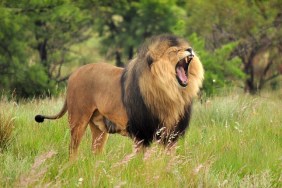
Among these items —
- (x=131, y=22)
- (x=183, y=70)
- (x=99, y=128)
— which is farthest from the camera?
(x=131, y=22)

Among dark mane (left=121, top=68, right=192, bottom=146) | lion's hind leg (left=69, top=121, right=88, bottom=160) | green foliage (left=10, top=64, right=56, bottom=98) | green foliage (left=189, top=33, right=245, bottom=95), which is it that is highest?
dark mane (left=121, top=68, right=192, bottom=146)

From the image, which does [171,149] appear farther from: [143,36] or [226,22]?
[143,36]

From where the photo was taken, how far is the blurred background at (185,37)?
1609 cm

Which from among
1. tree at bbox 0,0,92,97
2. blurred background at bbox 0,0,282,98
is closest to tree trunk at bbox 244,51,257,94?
blurred background at bbox 0,0,282,98

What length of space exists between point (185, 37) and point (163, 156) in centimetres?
1144

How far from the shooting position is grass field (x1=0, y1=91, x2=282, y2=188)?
4.88 m

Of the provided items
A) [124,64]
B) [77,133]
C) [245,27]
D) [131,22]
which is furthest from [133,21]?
[77,133]

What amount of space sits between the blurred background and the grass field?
6173 mm

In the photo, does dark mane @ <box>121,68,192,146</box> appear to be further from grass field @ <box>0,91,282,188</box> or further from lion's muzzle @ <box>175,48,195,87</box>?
lion's muzzle @ <box>175,48,195,87</box>

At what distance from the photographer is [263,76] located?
19000mm

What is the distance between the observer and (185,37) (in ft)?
54.1

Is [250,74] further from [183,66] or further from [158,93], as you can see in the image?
[158,93]

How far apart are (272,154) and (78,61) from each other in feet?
54.3

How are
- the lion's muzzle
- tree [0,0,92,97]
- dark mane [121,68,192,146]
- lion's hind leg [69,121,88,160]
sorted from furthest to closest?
tree [0,0,92,97] < lion's hind leg [69,121,88,160] < dark mane [121,68,192,146] < the lion's muzzle
